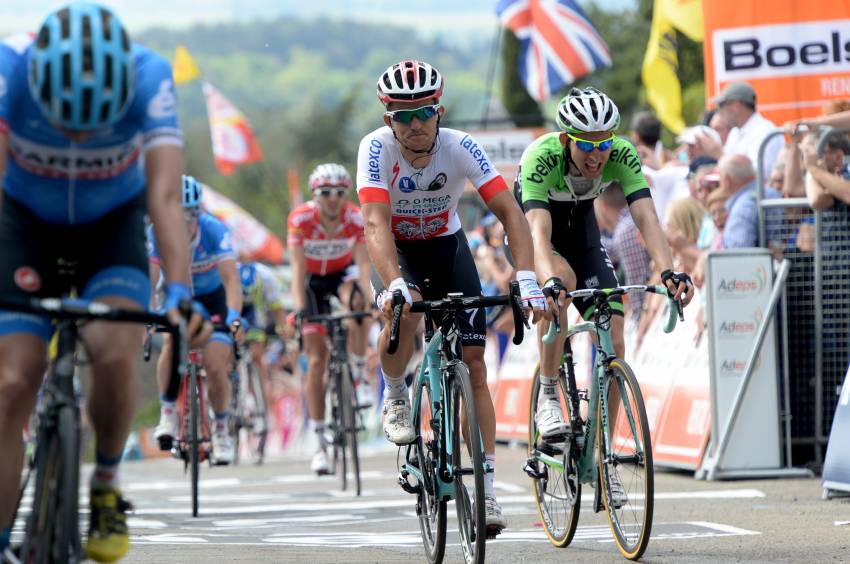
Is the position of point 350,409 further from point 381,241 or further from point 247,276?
point 381,241

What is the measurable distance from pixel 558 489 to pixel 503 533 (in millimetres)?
771

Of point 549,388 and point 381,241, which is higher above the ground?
point 381,241

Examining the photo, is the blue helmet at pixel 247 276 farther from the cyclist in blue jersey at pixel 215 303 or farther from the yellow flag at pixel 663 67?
the yellow flag at pixel 663 67

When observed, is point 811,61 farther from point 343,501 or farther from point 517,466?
point 343,501

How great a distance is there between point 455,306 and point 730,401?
5.45 m

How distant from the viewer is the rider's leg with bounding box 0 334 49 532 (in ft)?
17.9

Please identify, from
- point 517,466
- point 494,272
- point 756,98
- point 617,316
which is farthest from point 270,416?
point 617,316

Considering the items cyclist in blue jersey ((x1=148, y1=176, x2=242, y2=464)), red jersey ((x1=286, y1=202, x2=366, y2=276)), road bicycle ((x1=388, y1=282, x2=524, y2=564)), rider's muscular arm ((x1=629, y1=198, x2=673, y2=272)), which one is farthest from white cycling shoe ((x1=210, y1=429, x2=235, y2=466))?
rider's muscular arm ((x1=629, y1=198, x2=673, y2=272))

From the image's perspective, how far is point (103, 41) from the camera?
513cm

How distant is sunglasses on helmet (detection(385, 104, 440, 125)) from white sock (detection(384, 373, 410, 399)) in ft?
4.47

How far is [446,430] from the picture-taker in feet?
23.9

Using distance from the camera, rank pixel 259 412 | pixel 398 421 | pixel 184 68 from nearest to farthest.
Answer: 1. pixel 398 421
2. pixel 259 412
3. pixel 184 68

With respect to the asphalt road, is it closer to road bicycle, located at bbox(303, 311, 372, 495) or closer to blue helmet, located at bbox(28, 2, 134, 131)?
road bicycle, located at bbox(303, 311, 372, 495)

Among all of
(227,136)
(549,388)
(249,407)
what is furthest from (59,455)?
(227,136)
